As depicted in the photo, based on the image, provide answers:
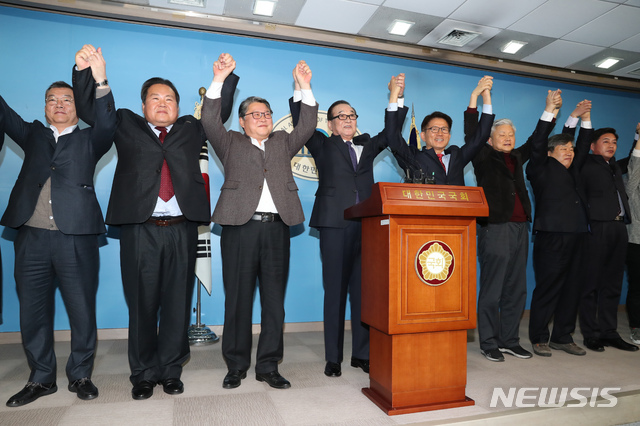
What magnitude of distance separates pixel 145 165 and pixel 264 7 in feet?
7.50

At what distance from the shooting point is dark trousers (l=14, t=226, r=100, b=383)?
95.5 inches

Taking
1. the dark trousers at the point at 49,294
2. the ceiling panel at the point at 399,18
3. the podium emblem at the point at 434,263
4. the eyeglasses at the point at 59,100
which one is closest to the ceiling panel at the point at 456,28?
the ceiling panel at the point at 399,18

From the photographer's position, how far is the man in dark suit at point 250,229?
8.45ft

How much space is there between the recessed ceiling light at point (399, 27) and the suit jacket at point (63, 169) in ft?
9.79

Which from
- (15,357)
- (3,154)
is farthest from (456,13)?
(15,357)

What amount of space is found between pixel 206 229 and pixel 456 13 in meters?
3.09

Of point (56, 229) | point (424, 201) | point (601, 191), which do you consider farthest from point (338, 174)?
point (601, 191)

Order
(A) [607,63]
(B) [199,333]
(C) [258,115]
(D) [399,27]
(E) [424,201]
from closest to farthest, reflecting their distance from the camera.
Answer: (E) [424,201] → (C) [258,115] → (B) [199,333] → (D) [399,27] → (A) [607,63]

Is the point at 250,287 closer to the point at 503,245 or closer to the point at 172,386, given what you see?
the point at 172,386

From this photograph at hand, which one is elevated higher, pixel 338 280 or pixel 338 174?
pixel 338 174

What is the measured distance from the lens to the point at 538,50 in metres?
4.92

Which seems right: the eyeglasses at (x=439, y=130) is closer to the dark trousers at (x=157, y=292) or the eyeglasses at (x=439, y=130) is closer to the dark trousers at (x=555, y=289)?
the dark trousers at (x=555, y=289)

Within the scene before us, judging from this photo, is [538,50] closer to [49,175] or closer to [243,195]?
[243,195]

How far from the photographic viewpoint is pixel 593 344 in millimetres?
3598
